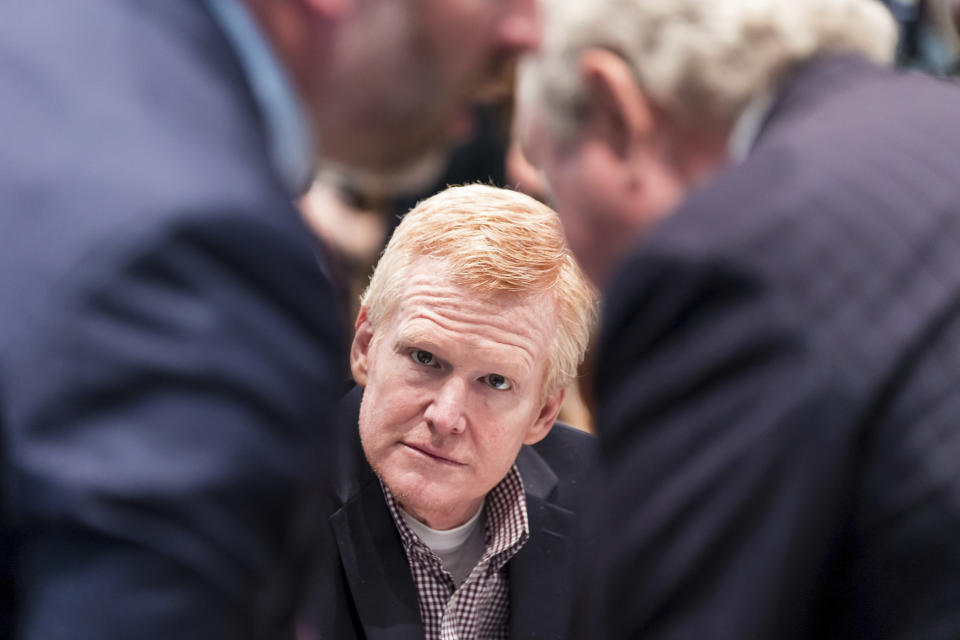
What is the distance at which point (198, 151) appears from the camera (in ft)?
2.99

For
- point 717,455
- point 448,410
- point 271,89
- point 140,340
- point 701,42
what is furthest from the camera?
point 448,410

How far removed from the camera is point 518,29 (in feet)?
3.94

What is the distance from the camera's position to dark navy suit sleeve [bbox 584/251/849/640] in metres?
1.15

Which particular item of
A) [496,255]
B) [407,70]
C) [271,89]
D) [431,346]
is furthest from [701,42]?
[431,346]

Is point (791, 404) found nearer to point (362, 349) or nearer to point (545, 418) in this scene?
point (545, 418)

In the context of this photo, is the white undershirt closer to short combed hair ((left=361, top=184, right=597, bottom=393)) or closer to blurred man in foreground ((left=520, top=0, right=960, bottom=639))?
short combed hair ((left=361, top=184, right=597, bottom=393))

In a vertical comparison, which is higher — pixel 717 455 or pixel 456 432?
pixel 717 455

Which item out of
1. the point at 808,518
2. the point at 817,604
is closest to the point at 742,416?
the point at 808,518

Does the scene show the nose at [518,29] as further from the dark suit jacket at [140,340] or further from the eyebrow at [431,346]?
the eyebrow at [431,346]

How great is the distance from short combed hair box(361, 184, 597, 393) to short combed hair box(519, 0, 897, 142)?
59cm

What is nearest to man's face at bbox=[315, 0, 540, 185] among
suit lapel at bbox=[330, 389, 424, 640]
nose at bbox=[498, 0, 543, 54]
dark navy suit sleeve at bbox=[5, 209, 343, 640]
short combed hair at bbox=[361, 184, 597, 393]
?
nose at bbox=[498, 0, 543, 54]

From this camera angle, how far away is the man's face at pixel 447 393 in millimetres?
2039

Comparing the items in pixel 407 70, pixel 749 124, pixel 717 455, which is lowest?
pixel 717 455

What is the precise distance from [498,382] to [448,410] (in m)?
0.12
